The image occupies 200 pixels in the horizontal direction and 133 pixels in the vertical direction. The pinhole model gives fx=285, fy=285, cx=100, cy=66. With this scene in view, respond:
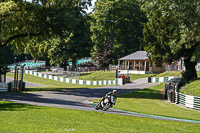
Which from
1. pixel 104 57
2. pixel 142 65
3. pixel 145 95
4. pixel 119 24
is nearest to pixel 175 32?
pixel 145 95

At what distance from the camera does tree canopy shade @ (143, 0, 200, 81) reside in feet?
77.4

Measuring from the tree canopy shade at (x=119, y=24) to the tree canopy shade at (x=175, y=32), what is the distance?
3320 centimetres

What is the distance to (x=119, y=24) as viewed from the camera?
75.7 meters

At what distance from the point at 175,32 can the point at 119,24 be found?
42.1 m

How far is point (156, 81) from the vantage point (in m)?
44.7

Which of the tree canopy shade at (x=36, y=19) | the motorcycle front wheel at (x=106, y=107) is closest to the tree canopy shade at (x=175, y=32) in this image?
the tree canopy shade at (x=36, y=19)

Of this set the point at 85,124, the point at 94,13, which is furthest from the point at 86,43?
the point at 85,124

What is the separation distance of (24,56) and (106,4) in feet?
130

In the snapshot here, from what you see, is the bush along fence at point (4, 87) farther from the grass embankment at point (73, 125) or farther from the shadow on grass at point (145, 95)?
the grass embankment at point (73, 125)

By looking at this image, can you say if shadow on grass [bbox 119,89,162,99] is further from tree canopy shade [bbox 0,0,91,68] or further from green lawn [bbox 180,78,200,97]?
tree canopy shade [bbox 0,0,91,68]

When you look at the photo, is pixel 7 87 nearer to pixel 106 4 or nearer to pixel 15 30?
pixel 15 30

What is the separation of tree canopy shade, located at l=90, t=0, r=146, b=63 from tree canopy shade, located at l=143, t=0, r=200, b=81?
33199 mm

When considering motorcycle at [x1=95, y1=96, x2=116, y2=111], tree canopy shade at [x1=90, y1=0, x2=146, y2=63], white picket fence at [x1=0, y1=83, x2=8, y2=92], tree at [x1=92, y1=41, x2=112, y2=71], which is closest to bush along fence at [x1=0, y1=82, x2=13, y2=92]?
white picket fence at [x1=0, y1=83, x2=8, y2=92]

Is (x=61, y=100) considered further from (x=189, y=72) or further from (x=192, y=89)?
(x=189, y=72)
